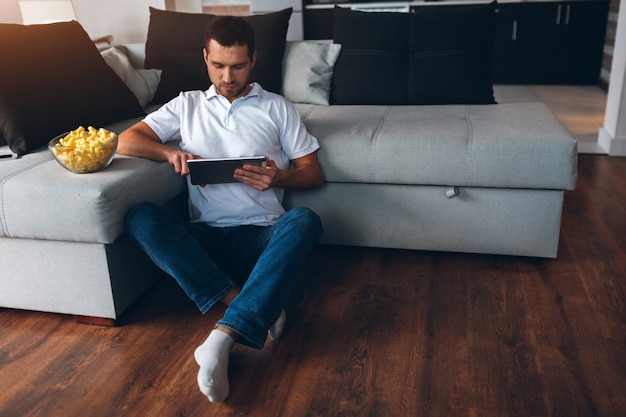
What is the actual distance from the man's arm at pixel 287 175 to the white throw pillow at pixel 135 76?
1.08m

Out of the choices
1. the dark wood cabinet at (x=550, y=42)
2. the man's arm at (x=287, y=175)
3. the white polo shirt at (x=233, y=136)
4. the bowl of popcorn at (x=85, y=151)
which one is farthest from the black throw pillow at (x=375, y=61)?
the dark wood cabinet at (x=550, y=42)

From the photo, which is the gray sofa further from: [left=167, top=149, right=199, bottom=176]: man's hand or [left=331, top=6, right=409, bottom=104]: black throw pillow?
[left=331, top=6, right=409, bottom=104]: black throw pillow

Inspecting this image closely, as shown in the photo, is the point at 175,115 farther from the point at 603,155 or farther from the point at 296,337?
the point at 603,155

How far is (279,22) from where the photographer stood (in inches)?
115

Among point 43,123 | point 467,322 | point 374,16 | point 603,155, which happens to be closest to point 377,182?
point 467,322

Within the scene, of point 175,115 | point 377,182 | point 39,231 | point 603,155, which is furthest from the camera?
point 603,155

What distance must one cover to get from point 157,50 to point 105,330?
1618mm

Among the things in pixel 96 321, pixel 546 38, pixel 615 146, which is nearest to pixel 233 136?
pixel 96 321

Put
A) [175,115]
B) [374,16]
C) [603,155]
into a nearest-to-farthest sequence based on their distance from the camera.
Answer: [175,115] → [374,16] → [603,155]

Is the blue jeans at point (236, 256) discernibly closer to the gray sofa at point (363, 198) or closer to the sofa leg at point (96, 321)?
the gray sofa at point (363, 198)

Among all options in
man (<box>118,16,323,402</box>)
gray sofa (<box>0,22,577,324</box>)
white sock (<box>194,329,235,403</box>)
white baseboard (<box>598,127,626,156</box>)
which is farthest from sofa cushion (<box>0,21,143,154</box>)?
white baseboard (<box>598,127,626,156</box>)

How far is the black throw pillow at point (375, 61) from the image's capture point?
9.25ft

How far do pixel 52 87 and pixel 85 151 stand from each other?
2.05 ft

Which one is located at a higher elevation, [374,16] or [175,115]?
[374,16]
